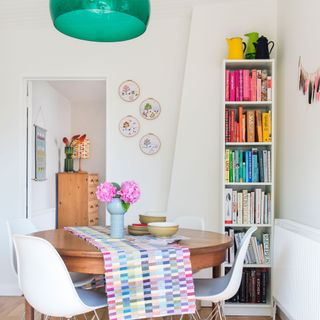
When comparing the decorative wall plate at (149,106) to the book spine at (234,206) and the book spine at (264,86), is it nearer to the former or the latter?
the book spine at (264,86)

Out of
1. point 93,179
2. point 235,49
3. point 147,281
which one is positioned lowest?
point 147,281

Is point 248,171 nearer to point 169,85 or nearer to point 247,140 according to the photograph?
point 247,140

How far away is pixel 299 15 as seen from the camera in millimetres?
3201

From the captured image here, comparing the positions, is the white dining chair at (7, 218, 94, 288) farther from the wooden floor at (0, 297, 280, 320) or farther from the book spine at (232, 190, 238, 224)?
the book spine at (232, 190, 238, 224)

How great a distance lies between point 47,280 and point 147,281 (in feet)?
1.64

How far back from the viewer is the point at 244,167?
3564 millimetres

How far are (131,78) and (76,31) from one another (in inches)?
65.1

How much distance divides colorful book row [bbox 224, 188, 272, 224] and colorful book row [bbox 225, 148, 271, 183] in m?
0.12

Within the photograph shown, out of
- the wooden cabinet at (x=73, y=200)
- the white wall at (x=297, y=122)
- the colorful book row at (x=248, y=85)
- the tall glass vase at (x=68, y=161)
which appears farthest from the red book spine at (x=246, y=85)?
the tall glass vase at (x=68, y=161)

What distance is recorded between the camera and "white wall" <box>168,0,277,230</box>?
12.7 ft

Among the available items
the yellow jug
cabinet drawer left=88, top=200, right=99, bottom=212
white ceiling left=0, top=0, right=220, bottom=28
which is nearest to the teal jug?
the yellow jug

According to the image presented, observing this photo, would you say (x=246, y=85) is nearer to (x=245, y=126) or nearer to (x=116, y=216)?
(x=245, y=126)

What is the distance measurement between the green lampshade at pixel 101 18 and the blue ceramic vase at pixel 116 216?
98cm

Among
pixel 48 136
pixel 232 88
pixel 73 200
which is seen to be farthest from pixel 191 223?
pixel 73 200
